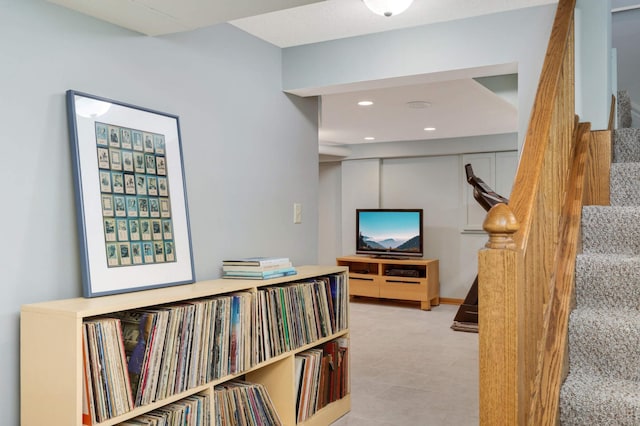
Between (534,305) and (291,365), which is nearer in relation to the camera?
(534,305)

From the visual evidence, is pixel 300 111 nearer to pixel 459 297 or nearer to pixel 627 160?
pixel 627 160

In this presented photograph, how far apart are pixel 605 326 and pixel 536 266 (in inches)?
17.2

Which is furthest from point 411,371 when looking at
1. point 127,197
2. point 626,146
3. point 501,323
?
point 501,323

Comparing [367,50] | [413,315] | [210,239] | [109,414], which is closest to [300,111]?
[367,50]

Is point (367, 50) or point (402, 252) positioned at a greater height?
point (367, 50)

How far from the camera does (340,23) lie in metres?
2.73

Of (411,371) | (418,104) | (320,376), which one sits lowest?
(411,371)

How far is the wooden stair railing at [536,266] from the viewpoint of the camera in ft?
3.90

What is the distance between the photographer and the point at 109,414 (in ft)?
5.49

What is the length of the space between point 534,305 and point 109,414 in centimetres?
134

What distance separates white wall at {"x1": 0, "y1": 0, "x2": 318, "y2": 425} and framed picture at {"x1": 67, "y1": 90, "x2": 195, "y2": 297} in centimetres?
7

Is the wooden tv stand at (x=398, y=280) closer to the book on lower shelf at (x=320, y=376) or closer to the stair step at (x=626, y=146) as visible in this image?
the book on lower shelf at (x=320, y=376)

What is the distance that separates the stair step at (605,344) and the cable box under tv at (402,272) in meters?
5.26

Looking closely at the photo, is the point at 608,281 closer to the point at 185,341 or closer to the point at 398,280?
the point at 185,341
